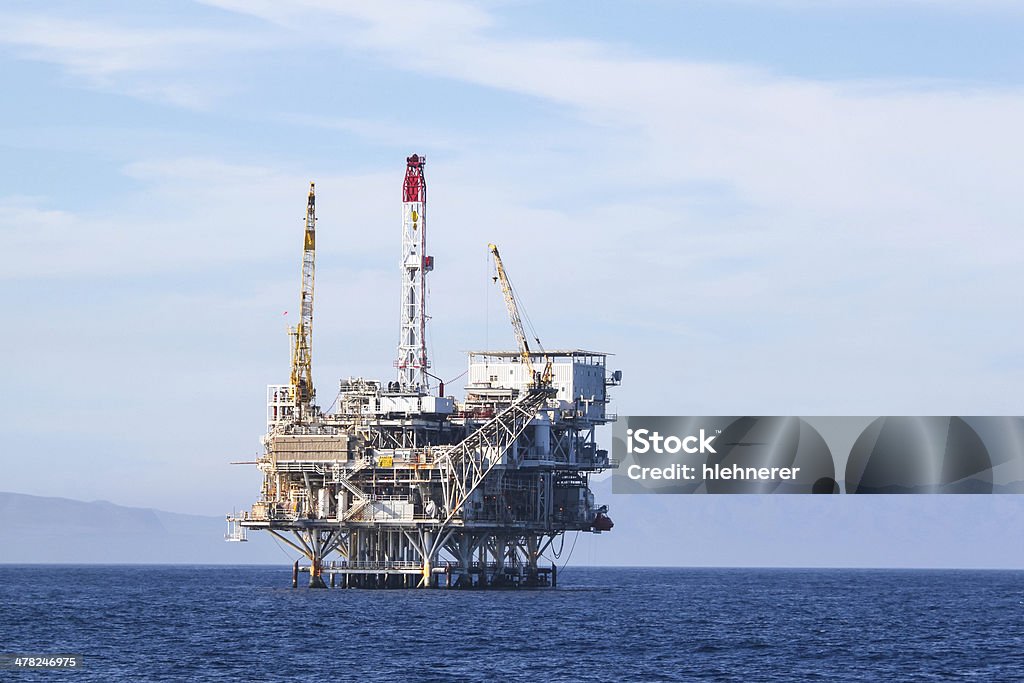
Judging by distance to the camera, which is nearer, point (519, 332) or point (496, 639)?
point (496, 639)

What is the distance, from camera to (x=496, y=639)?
395 feet

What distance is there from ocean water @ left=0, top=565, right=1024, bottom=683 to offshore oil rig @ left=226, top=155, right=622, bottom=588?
16.8ft

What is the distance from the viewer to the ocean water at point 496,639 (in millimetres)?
102750

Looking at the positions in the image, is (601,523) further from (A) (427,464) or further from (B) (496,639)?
(B) (496,639)

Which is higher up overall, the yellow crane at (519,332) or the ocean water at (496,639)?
the yellow crane at (519,332)

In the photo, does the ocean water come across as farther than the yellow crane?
No

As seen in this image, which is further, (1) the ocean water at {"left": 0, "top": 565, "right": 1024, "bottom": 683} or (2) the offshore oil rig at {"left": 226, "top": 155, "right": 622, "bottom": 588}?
(2) the offshore oil rig at {"left": 226, "top": 155, "right": 622, "bottom": 588}

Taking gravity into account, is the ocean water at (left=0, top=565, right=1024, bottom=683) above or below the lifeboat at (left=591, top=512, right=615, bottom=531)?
below

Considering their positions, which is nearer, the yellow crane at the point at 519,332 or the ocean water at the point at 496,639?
the ocean water at the point at 496,639

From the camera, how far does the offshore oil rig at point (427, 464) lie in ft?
536

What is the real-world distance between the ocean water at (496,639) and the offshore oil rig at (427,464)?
512cm

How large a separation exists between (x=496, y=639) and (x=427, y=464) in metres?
42.8

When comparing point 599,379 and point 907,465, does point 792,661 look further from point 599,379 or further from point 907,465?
point 599,379

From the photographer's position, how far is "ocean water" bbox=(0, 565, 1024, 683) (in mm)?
102750
